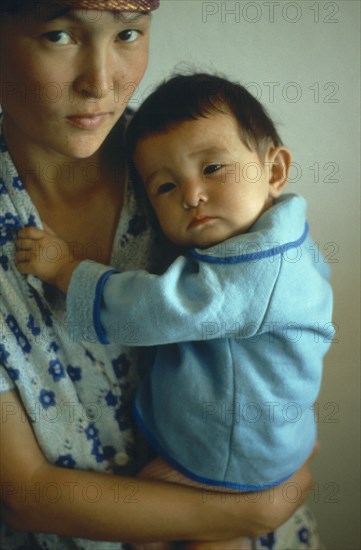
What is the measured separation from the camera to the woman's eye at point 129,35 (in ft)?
2.44

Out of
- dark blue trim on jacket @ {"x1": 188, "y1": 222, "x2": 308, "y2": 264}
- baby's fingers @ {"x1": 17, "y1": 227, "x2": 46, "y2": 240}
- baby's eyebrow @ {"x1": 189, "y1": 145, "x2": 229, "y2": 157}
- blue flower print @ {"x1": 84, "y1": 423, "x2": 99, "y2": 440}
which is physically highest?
baby's eyebrow @ {"x1": 189, "y1": 145, "x2": 229, "y2": 157}

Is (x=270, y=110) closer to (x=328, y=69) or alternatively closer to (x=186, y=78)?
(x=328, y=69)

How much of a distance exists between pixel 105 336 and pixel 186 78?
0.42 m

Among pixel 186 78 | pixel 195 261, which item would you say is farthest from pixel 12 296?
pixel 186 78

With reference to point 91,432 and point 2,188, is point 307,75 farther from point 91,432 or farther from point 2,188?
point 91,432

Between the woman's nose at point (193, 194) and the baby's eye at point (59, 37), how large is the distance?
26cm

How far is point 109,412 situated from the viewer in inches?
35.9

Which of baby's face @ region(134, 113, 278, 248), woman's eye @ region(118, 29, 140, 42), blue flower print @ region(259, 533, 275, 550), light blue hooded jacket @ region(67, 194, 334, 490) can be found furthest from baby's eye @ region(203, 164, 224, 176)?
blue flower print @ region(259, 533, 275, 550)

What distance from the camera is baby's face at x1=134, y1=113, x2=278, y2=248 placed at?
0.84 m

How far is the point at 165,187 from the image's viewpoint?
888 millimetres

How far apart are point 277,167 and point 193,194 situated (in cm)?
18

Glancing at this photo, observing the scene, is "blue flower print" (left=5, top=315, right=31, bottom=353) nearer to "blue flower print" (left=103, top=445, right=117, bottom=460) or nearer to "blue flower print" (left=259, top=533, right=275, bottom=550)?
"blue flower print" (left=103, top=445, right=117, bottom=460)

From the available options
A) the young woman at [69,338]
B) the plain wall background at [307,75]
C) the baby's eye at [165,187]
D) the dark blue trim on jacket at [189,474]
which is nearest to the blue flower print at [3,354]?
the young woman at [69,338]

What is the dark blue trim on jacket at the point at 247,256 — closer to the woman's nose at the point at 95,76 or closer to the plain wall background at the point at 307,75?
the woman's nose at the point at 95,76
